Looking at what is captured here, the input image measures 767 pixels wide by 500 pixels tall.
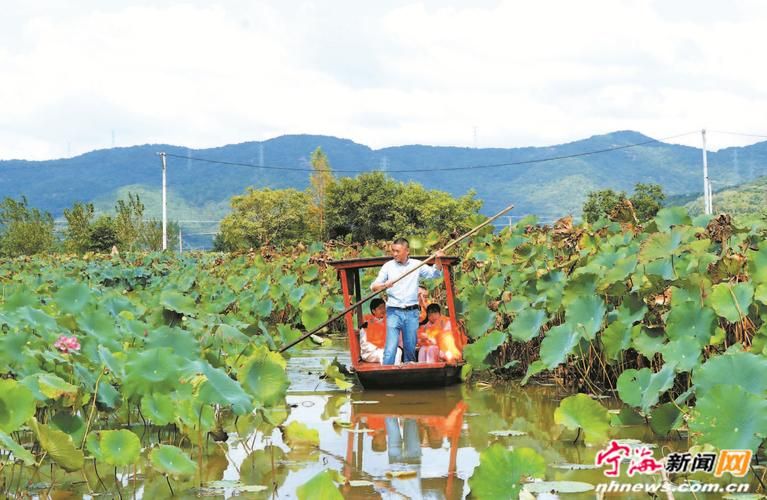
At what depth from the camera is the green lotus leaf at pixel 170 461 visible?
4.24m

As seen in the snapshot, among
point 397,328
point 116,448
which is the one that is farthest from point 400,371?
point 116,448

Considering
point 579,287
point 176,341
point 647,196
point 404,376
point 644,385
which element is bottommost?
point 404,376

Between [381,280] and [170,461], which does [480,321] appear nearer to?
[381,280]

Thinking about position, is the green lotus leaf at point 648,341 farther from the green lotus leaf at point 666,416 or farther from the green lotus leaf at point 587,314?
the green lotus leaf at point 666,416

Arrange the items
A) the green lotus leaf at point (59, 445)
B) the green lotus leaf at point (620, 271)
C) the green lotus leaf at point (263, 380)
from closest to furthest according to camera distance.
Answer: the green lotus leaf at point (59, 445)
the green lotus leaf at point (263, 380)
the green lotus leaf at point (620, 271)

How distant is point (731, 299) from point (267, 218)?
67114 mm

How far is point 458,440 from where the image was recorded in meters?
5.83

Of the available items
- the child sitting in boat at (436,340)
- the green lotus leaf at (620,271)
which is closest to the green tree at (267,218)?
the child sitting in boat at (436,340)

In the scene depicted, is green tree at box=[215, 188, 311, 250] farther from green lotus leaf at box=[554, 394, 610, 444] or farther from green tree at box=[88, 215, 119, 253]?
green lotus leaf at box=[554, 394, 610, 444]

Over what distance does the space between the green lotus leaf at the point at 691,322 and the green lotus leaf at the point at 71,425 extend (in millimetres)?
3219

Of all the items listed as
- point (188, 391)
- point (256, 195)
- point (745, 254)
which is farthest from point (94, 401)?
point (256, 195)

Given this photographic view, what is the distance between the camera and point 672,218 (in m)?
8.05

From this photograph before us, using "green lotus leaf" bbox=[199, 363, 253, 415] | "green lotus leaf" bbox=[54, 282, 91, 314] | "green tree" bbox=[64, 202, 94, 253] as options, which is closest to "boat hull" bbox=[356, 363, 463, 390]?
"green lotus leaf" bbox=[54, 282, 91, 314]

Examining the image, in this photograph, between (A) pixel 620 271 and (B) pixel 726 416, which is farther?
(A) pixel 620 271
